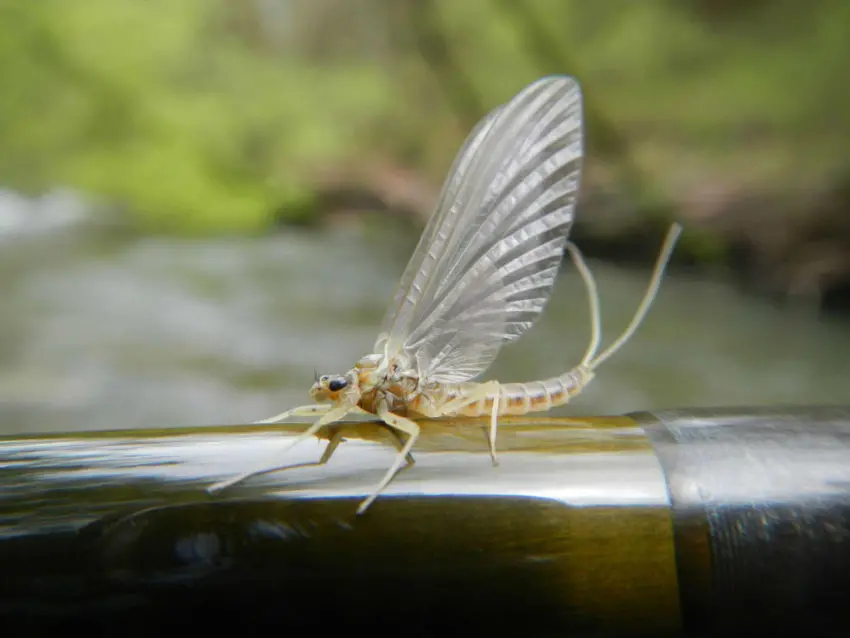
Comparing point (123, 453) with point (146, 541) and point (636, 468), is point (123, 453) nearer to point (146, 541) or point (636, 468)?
point (146, 541)

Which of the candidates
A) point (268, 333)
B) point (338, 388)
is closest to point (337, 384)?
point (338, 388)

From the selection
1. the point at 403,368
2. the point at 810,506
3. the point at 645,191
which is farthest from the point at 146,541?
the point at 645,191

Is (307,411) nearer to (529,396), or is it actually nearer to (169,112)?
(529,396)

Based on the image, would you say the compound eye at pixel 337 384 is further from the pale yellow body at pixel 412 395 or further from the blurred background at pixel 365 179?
the blurred background at pixel 365 179

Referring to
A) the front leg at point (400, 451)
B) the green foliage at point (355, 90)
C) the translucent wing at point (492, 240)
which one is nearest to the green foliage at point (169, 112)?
the green foliage at point (355, 90)

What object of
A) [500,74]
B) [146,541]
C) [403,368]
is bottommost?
[146,541]

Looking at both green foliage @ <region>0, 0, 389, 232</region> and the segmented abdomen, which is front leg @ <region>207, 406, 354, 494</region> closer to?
the segmented abdomen

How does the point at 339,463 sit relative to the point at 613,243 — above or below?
below
